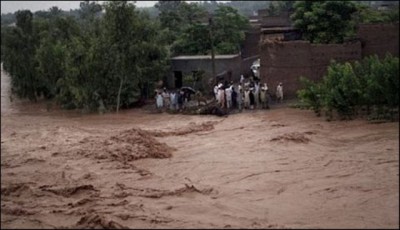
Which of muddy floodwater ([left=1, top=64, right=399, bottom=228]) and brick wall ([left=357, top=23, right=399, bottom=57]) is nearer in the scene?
muddy floodwater ([left=1, top=64, right=399, bottom=228])

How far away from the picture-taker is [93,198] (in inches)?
436

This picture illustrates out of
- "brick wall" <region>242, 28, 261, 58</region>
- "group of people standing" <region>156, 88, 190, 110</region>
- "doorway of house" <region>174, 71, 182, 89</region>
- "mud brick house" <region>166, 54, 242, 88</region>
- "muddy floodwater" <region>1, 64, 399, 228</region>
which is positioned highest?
"brick wall" <region>242, 28, 261, 58</region>

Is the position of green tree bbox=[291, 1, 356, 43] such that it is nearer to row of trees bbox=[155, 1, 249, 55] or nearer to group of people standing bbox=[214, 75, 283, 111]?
group of people standing bbox=[214, 75, 283, 111]

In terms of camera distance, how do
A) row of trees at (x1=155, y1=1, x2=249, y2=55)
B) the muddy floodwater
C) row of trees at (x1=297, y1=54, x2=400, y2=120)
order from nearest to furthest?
the muddy floodwater → row of trees at (x1=297, y1=54, x2=400, y2=120) → row of trees at (x1=155, y1=1, x2=249, y2=55)

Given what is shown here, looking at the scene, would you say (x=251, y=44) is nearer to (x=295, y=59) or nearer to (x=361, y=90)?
(x=295, y=59)

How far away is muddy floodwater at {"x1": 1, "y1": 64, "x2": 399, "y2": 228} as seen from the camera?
9461 millimetres

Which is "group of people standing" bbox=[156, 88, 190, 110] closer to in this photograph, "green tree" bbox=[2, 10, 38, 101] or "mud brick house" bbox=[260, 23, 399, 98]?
"mud brick house" bbox=[260, 23, 399, 98]

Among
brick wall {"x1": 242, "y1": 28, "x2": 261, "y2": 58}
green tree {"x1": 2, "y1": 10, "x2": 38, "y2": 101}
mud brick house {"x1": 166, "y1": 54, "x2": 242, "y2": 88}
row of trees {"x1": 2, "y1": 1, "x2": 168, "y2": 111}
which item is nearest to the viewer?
row of trees {"x1": 2, "y1": 1, "x2": 168, "y2": 111}

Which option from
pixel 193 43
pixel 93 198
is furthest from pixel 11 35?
pixel 93 198

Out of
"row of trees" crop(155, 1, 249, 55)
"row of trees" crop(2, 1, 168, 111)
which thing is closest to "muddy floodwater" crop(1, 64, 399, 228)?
"row of trees" crop(2, 1, 168, 111)

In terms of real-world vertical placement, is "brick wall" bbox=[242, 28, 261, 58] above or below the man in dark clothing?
above

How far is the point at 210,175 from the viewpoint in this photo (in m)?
12.4

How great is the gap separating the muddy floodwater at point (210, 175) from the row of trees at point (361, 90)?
617 mm

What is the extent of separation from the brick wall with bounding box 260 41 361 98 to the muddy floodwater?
2.17 metres
